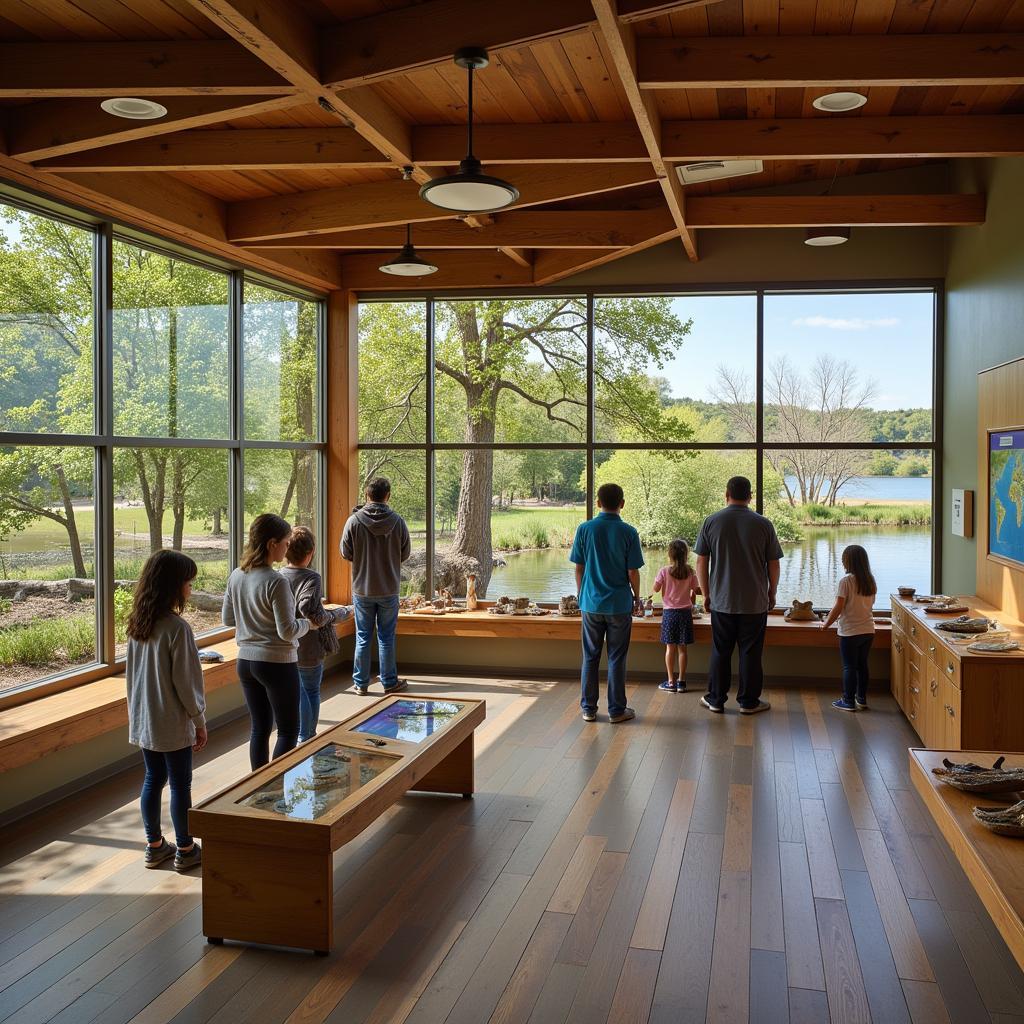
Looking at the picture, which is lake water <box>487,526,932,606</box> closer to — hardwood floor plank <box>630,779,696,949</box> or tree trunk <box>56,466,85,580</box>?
hardwood floor plank <box>630,779,696,949</box>

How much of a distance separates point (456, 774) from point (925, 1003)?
245 centimetres

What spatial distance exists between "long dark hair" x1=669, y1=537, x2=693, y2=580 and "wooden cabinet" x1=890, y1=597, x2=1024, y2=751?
1675mm

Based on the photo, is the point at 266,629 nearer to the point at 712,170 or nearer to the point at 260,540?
the point at 260,540

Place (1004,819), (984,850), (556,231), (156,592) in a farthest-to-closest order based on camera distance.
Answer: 1. (556,231)
2. (156,592)
3. (1004,819)
4. (984,850)

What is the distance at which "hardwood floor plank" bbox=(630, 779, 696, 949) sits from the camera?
3.45m

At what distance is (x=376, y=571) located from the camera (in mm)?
7078

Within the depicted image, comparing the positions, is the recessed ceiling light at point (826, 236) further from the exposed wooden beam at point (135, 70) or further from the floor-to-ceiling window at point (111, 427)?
the exposed wooden beam at point (135, 70)

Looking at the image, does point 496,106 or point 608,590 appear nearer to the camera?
point 496,106

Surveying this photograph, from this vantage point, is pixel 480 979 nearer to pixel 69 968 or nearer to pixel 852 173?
pixel 69 968

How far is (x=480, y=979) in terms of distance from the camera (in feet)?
10.3

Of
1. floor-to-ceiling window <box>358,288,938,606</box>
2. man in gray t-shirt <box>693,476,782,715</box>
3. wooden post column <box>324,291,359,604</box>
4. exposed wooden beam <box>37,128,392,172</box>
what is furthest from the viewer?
wooden post column <box>324,291,359,604</box>

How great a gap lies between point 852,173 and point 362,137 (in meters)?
4.21

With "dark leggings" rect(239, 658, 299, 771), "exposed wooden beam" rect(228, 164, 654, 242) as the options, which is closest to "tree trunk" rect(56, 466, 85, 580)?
"dark leggings" rect(239, 658, 299, 771)

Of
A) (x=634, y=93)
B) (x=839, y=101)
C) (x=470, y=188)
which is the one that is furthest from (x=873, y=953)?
(x=839, y=101)
